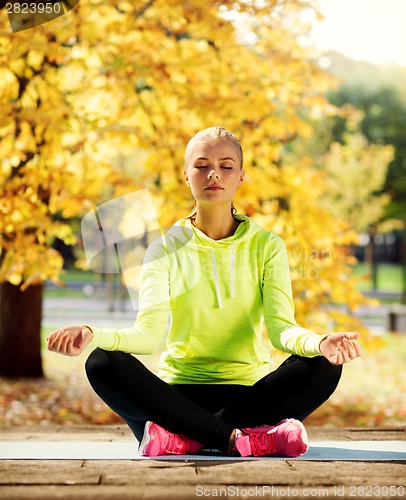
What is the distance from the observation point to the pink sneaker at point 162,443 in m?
3.34

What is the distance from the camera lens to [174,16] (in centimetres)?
647

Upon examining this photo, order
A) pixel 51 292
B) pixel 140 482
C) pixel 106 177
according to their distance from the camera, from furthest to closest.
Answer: pixel 51 292 → pixel 106 177 → pixel 140 482

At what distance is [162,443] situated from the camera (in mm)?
3357

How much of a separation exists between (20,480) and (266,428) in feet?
3.67

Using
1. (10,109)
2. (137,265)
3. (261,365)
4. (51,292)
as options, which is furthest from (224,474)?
(51,292)

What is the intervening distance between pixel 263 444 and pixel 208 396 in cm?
33

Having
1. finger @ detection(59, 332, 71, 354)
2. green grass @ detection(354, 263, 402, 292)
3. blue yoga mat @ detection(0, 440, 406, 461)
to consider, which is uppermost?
finger @ detection(59, 332, 71, 354)

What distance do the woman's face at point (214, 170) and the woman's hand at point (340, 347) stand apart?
81 centimetres

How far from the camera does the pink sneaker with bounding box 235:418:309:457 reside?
3275mm

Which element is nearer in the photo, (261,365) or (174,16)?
(261,365)

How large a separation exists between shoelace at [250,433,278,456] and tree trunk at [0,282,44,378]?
20.6 ft

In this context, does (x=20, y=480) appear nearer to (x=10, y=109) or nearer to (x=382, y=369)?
(x=10, y=109)

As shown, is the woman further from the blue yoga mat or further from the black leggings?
the blue yoga mat

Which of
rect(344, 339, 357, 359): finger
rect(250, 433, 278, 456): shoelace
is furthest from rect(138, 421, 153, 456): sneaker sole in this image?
rect(344, 339, 357, 359): finger
